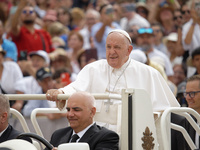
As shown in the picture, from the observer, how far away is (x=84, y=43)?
45.1 ft

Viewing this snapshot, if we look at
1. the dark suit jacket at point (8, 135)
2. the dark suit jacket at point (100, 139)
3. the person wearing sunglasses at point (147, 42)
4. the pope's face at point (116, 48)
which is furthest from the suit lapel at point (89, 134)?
the person wearing sunglasses at point (147, 42)

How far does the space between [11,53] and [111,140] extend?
560 cm

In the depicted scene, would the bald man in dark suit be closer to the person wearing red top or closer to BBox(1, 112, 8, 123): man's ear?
BBox(1, 112, 8, 123): man's ear

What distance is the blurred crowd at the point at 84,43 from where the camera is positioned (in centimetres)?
980

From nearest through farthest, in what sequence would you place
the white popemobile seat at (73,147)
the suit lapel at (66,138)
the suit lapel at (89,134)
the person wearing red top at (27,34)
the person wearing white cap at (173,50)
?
the white popemobile seat at (73,147) → the suit lapel at (89,134) → the suit lapel at (66,138) → the person wearing red top at (27,34) → the person wearing white cap at (173,50)

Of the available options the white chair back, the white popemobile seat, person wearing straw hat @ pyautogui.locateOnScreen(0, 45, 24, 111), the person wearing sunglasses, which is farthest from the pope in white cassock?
the person wearing sunglasses

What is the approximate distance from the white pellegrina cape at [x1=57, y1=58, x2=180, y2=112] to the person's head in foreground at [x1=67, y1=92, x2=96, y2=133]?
3.85 feet

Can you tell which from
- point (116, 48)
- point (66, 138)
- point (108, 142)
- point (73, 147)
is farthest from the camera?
point (116, 48)

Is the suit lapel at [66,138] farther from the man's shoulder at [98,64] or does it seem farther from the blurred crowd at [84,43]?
the blurred crowd at [84,43]

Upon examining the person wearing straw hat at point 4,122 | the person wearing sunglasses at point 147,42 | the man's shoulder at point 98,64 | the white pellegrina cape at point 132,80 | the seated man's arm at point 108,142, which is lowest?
the seated man's arm at point 108,142

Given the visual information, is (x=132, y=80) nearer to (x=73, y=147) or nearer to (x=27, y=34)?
(x=73, y=147)

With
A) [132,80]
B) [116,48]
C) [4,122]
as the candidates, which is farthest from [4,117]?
[132,80]

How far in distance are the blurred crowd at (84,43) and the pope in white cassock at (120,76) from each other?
1.29 metres

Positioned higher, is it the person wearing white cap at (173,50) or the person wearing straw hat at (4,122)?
the person wearing white cap at (173,50)
